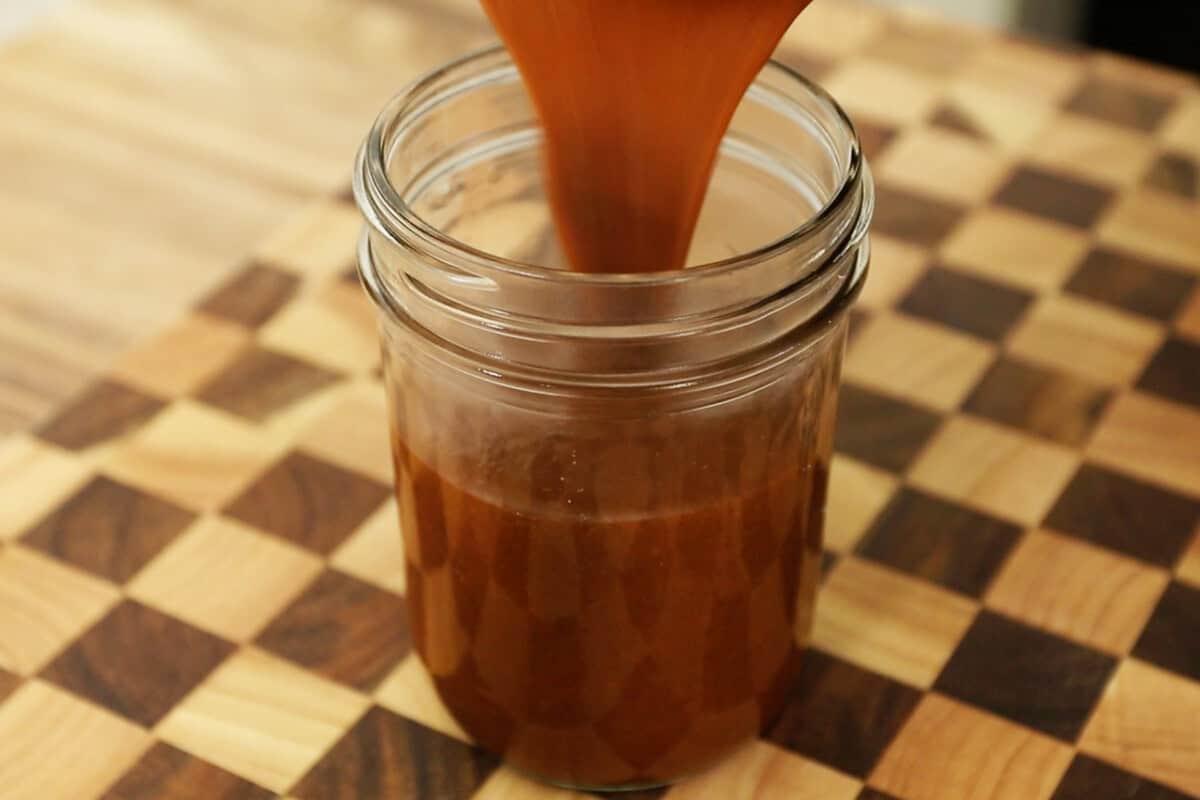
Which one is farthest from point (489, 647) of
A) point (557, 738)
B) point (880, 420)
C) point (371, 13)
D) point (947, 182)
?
point (371, 13)

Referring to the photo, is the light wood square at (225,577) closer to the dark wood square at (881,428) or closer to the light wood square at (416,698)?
the light wood square at (416,698)

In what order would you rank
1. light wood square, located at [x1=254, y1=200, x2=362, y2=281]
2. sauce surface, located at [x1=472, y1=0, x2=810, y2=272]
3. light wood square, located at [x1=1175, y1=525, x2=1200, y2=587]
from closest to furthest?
sauce surface, located at [x1=472, y1=0, x2=810, y2=272], light wood square, located at [x1=1175, y1=525, x2=1200, y2=587], light wood square, located at [x1=254, y1=200, x2=362, y2=281]

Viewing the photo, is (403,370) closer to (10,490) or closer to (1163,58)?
Answer: (10,490)

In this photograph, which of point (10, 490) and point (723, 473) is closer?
point (723, 473)

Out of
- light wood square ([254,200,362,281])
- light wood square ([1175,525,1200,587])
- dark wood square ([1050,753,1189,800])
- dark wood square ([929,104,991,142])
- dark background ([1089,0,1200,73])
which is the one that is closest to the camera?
dark wood square ([1050,753,1189,800])

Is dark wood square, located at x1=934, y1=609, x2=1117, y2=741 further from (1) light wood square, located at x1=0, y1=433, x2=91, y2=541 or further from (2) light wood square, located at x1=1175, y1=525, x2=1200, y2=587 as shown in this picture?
(1) light wood square, located at x1=0, y1=433, x2=91, y2=541

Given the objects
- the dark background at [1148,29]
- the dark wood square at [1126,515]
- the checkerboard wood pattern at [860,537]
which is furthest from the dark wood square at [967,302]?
the dark background at [1148,29]

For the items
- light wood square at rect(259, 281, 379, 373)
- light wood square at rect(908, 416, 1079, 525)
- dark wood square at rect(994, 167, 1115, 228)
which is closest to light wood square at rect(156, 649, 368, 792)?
light wood square at rect(259, 281, 379, 373)
